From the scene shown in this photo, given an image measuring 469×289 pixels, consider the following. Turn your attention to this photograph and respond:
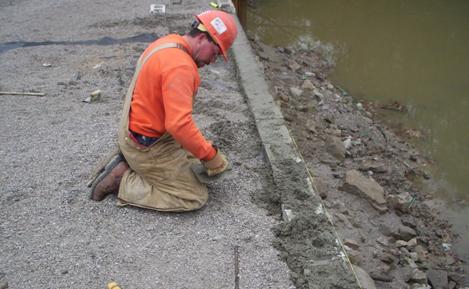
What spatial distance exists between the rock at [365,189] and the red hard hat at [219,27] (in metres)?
2.27

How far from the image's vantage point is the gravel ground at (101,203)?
324 cm

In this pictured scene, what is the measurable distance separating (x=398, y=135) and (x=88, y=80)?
429cm

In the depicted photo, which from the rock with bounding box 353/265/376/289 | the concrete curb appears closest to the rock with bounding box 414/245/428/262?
the rock with bounding box 353/265/376/289

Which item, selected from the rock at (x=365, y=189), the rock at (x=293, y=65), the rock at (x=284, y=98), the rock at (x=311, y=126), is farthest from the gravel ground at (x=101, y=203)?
the rock at (x=293, y=65)

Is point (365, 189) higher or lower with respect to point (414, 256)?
higher

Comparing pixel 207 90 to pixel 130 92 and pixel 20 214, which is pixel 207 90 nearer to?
pixel 130 92

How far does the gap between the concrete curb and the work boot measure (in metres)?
1.28

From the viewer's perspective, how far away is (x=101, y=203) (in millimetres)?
3863

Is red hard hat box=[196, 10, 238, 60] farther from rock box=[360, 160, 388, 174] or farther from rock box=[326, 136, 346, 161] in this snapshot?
rock box=[360, 160, 388, 174]

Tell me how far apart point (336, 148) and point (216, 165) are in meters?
2.49

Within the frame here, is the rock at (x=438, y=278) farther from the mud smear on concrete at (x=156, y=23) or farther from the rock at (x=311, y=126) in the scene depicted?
the mud smear on concrete at (x=156, y=23)

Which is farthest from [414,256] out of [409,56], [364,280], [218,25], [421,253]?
[409,56]

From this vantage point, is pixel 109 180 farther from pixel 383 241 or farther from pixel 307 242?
pixel 383 241

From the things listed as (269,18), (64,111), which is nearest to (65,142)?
(64,111)
